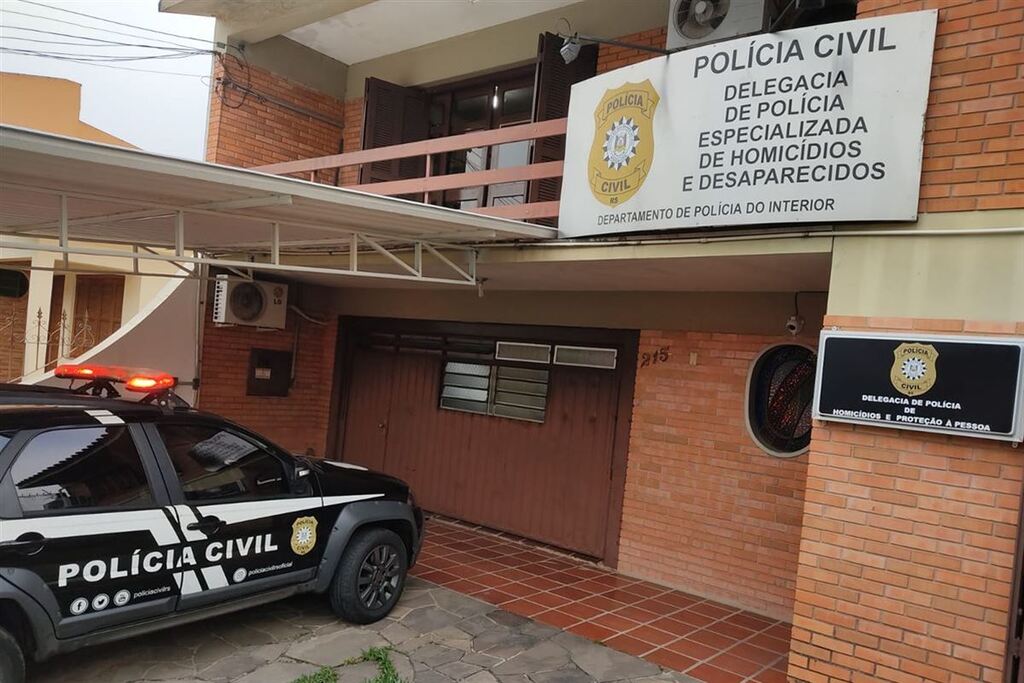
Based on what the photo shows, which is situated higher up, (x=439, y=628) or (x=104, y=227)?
(x=104, y=227)

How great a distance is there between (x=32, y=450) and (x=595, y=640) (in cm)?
394

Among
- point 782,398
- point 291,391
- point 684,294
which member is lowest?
point 291,391

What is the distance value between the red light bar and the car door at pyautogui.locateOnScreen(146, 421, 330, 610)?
981 millimetres

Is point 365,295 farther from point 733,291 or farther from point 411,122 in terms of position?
point 733,291

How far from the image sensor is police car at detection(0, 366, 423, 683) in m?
3.49

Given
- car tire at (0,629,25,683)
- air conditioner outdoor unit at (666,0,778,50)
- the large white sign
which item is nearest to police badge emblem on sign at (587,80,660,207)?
the large white sign

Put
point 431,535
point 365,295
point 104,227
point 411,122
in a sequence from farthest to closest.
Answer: point 365,295, point 411,122, point 431,535, point 104,227

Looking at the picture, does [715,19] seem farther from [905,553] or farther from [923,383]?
[905,553]

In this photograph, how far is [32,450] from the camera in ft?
11.7

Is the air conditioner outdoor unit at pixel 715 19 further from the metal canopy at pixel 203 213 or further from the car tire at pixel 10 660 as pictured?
the car tire at pixel 10 660

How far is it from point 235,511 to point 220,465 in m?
0.33

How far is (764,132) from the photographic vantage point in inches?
179

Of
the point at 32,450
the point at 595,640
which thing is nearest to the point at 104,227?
the point at 32,450

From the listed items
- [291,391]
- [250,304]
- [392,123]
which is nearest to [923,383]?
[392,123]
